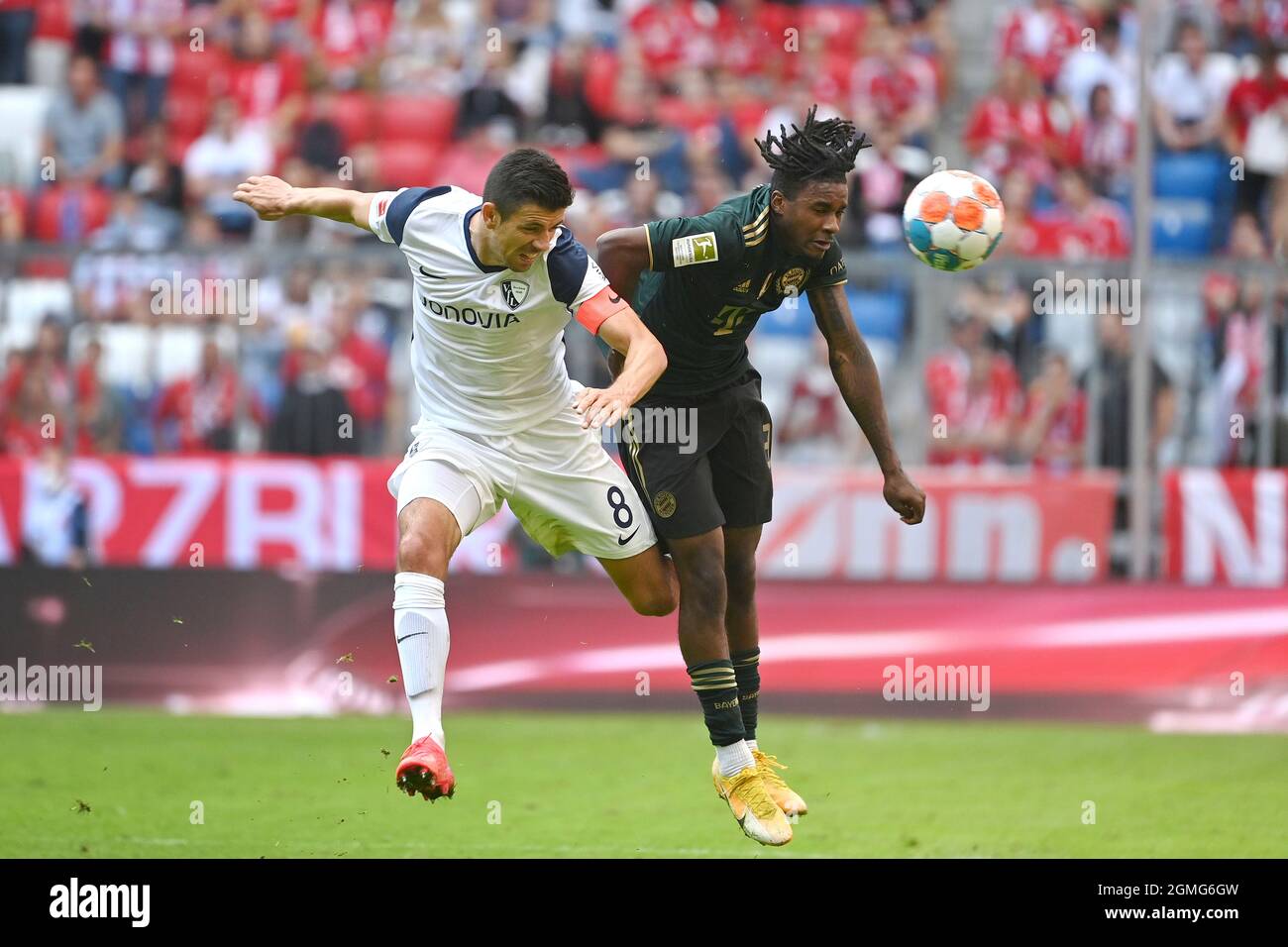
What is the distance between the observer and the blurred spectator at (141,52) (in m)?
18.0

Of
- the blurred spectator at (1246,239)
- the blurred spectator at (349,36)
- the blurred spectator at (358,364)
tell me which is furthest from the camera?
the blurred spectator at (349,36)

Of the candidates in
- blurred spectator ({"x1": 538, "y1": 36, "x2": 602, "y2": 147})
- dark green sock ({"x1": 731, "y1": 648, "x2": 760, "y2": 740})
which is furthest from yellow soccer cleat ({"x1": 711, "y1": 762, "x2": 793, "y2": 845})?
blurred spectator ({"x1": 538, "y1": 36, "x2": 602, "y2": 147})

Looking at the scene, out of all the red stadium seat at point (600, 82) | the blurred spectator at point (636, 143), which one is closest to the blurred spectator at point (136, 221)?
the blurred spectator at point (636, 143)

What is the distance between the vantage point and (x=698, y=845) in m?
8.43

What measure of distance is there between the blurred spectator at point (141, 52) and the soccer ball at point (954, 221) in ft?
37.5

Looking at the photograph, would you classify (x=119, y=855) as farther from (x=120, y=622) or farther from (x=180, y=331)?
(x=180, y=331)

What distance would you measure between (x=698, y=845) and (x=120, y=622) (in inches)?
234

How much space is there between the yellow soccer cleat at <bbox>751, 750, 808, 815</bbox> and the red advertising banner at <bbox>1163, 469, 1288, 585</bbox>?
19.1 ft

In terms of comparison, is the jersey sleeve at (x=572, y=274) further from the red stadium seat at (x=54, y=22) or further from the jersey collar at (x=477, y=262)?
the red stadium seat at (x=54, y=22)

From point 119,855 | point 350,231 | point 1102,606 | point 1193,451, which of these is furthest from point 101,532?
point 1193,451

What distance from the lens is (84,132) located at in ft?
56.7

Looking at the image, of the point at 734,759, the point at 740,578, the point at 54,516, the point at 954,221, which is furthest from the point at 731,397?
the point at 54,516

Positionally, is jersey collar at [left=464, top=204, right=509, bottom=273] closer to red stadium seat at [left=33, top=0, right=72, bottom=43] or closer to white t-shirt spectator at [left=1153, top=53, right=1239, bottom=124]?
white t-shirt spectator at [left=1153, top=53, right=1239, bottom=124]

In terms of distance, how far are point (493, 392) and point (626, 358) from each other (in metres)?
0.92
